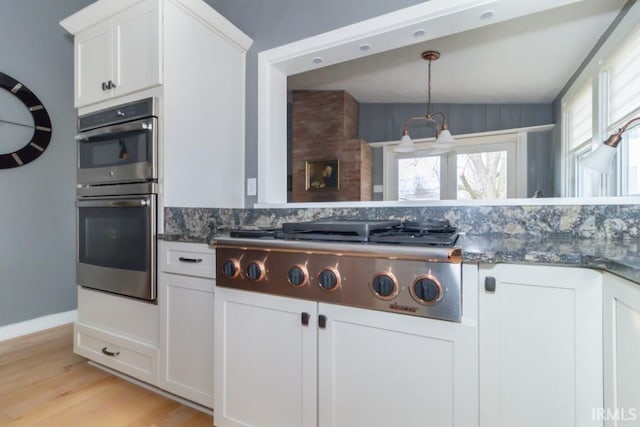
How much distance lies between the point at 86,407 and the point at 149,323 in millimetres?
475

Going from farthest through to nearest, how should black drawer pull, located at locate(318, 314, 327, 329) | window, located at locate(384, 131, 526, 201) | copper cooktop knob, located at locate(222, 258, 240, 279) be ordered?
1. window, located at locate(384, 131, 526, 201)
2. copper cooktop knob, located at locate(222, 258, 240, 279)
3. black drawer pull, located at locate(318, 314, 327, 329)

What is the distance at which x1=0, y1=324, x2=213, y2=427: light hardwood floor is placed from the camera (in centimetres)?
146

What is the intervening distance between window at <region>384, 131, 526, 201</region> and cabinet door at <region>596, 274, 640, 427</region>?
3308 mm

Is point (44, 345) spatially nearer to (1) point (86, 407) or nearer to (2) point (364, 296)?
(1) point (86, 407)

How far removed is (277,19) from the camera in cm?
199

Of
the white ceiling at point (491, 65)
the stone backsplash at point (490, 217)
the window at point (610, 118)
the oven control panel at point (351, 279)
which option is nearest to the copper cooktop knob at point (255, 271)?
the oven control panel at point (351, 279)

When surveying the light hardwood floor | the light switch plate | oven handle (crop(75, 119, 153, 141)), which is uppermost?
oven handle (crop(75, 119, 153, 141))

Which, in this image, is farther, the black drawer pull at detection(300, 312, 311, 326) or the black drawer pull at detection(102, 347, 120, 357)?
the black drawer pull at detection(102, 347, 120, 357)

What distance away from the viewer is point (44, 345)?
7.37 feet

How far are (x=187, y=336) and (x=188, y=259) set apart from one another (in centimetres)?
37

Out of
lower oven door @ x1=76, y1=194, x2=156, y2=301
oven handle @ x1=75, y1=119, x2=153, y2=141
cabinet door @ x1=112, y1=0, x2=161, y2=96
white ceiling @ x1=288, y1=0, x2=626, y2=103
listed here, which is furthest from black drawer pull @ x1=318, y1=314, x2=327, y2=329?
white ceiling @ x1=288, y1=0, x2=626, y2=103

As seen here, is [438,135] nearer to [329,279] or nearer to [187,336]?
[329,279]

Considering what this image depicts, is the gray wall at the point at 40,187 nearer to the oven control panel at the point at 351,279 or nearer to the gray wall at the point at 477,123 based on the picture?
the oven control panel at the point at 351,279

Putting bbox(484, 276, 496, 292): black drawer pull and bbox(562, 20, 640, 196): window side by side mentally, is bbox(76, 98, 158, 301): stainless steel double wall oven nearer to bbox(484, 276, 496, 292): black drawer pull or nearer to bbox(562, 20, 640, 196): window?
bbox(484, 276, 496, 292): black drawer pull
